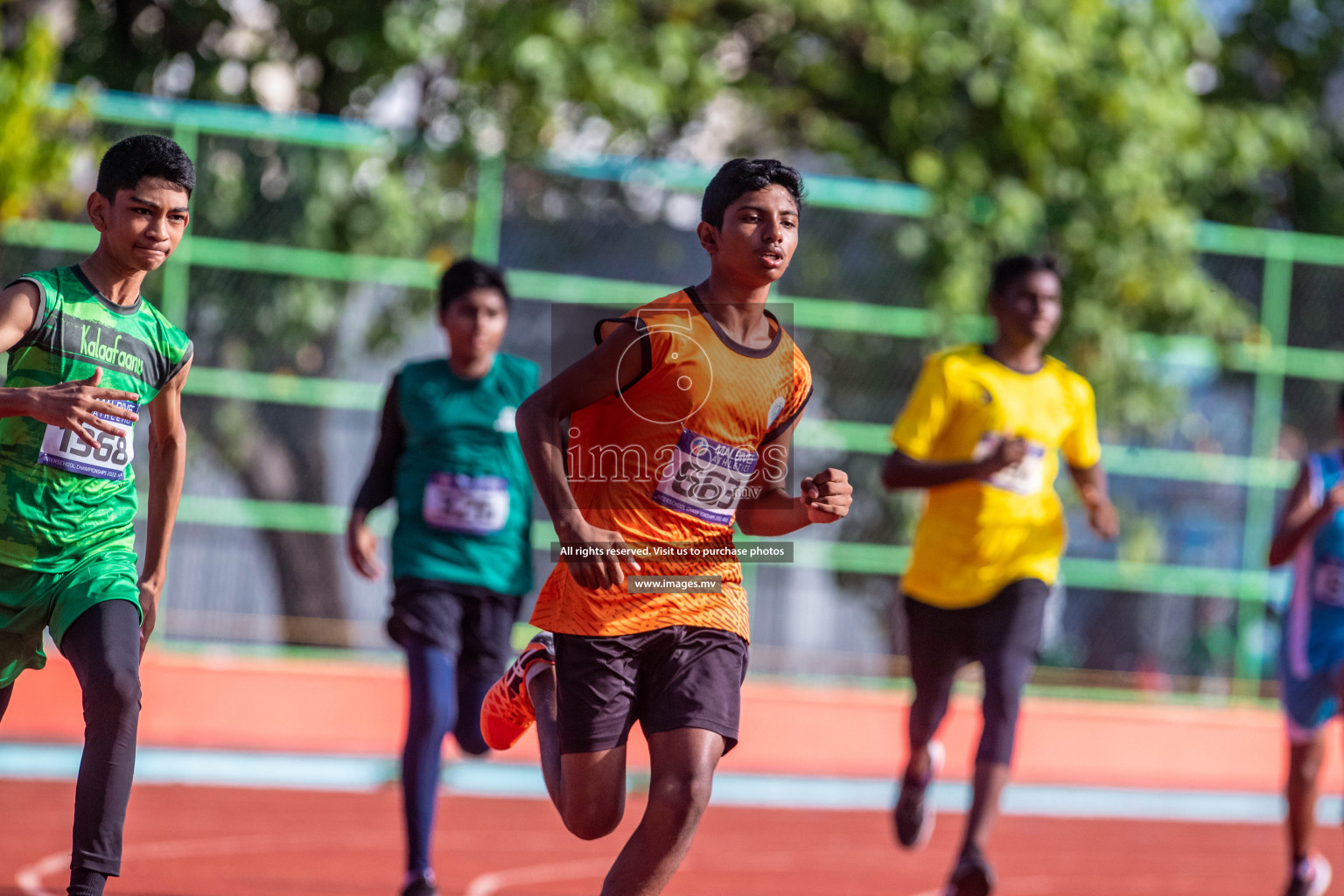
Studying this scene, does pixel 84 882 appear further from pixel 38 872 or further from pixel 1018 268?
pixel 1018 268

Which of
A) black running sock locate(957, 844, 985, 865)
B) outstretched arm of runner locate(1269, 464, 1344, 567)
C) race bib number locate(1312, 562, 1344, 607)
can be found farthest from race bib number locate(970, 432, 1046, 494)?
black running sock locate(957, 844, 985, 865)

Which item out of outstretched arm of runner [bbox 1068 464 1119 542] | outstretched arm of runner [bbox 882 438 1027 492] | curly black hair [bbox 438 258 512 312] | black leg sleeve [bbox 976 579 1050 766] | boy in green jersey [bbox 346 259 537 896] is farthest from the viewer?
outstretched arm of runner [bbox 1068 464 1119 542]

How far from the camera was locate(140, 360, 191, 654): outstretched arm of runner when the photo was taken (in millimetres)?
4441

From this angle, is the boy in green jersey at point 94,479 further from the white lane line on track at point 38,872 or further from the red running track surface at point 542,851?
the red running track surface at point 542,851

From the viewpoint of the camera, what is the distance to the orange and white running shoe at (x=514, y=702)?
174 inches

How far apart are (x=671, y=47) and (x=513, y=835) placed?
634cm

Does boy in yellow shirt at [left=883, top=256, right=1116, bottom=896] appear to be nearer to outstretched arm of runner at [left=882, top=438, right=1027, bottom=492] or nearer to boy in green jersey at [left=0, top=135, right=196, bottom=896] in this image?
outstretched arm of runner at [left=882, top=438, right=1027, bottom=492]

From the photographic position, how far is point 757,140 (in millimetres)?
13570

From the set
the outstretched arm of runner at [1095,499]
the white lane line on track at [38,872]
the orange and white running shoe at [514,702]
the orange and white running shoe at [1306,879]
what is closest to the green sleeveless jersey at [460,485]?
the orange and white running shoe at [514,702]

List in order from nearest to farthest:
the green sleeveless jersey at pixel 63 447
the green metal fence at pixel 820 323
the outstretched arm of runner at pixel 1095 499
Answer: the green sleeveless jersey at pixel 63 447
the outstretched arm of runner at pixel 1095 499
the green metal fence at pixel 820 323

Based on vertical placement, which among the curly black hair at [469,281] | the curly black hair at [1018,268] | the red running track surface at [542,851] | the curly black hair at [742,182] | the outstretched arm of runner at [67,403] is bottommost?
the red running track surface at [542,851]

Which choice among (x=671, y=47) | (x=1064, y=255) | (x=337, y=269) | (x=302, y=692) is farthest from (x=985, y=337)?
(x=302, y=692)

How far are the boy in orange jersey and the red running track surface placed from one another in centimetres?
278

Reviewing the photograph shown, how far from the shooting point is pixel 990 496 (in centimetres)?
663
